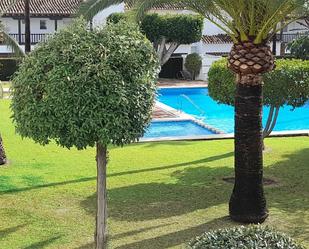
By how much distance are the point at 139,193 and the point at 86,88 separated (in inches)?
186

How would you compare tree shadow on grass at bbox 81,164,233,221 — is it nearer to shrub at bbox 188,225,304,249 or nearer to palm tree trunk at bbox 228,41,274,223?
palm tree trunk at bbox 228,41,274,223

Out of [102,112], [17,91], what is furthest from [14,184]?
[102,112]

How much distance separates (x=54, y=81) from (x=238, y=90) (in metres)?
3.65

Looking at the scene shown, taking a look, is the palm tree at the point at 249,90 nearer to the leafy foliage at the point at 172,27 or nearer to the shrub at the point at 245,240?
the shrub at the point at 245,240

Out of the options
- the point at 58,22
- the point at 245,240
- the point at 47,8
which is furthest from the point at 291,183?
the point at 58,22

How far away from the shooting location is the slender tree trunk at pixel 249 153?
30.7 feet

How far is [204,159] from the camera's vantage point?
1426 cm

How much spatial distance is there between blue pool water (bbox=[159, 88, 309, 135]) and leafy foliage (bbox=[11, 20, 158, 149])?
46.1 feet

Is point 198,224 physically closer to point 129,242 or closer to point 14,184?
point 129,242

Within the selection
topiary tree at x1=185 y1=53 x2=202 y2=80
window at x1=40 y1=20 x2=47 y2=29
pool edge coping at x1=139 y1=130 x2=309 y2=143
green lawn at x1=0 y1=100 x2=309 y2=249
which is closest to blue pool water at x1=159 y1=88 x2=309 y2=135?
pool edge coping at x1=139 y1=130 x2=309 y2=143

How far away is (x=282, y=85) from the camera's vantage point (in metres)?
13.0

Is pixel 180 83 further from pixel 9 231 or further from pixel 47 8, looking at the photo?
pixel 9 231

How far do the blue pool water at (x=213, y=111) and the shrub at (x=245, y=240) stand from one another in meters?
15.5

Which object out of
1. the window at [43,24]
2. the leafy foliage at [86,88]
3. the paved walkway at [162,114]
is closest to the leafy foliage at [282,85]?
the leafy foliage at [86,88]
